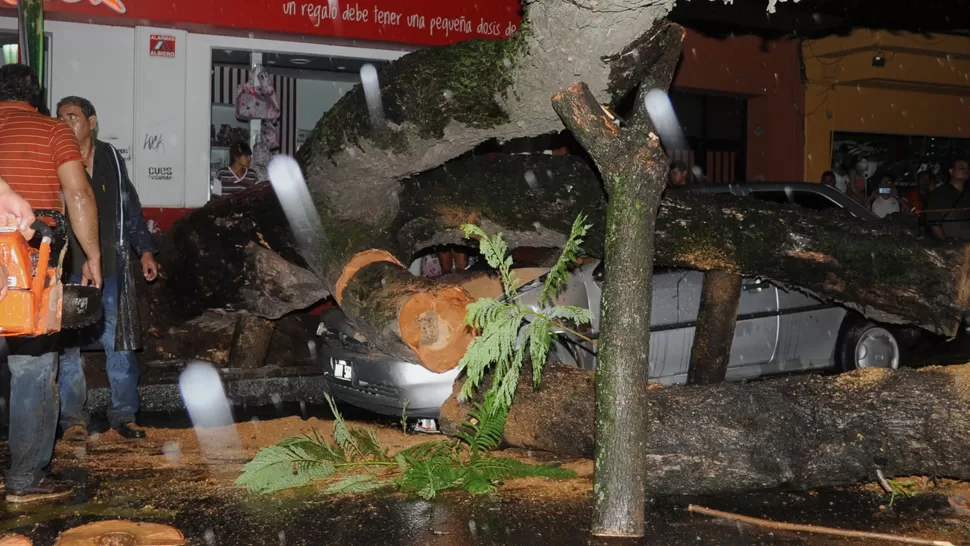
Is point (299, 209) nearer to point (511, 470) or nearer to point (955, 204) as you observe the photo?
Result: point (511, 470)

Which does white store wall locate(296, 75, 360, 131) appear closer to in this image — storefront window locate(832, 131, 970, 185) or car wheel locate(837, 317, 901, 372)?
car wheel locate(837, 317, 901, 372)

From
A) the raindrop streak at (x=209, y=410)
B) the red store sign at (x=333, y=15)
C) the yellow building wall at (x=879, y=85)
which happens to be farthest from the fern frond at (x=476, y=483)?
the yellow building wall at (x=879, y=85)

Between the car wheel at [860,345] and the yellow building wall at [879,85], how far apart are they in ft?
26.4

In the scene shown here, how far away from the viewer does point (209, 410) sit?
8.16 meters

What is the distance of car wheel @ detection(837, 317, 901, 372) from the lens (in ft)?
28.3

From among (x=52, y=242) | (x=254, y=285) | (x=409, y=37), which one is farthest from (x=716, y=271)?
(x=409, y=37)

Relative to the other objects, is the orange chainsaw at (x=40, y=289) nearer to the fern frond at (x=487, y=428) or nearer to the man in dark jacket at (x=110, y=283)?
the man in dark jacket at (x=110, y=283)

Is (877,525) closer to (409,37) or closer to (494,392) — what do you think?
(494,392)

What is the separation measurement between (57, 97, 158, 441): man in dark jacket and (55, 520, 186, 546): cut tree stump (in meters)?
2.06

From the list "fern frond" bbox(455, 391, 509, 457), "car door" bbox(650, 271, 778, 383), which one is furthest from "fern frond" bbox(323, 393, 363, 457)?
"car door" bbox(650, 271, 778, 383)

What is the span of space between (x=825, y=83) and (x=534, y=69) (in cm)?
1303

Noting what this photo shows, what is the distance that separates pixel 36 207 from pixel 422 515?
9.13 feet

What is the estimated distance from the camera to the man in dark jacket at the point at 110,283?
21.7 feet

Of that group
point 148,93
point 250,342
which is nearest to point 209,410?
point 250,342
